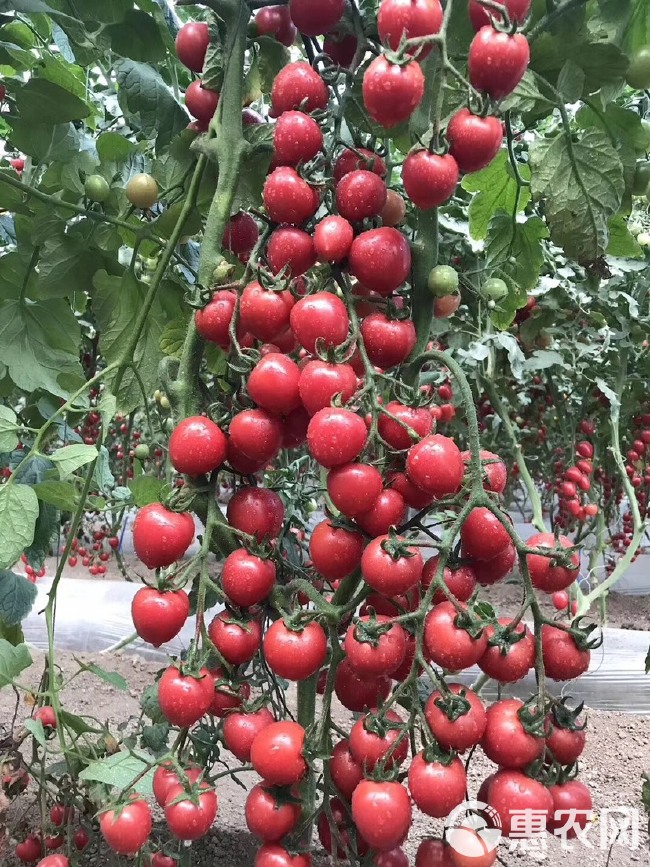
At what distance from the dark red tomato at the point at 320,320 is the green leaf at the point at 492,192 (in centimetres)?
38

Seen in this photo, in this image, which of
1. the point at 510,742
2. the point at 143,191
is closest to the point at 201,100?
the point at 143,191

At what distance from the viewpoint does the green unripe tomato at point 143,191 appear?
75cm

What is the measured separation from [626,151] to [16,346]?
2.53 feet

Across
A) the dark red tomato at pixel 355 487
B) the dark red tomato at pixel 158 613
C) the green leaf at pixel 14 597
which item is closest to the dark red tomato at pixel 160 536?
the dark red tomato at pixel 158 613

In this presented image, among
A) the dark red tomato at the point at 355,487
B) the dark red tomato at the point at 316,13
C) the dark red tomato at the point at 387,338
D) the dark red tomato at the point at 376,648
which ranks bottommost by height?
the dark red tomato at the point at 376,648

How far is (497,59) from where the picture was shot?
420 millimetres

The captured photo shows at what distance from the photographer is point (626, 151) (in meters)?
0.63

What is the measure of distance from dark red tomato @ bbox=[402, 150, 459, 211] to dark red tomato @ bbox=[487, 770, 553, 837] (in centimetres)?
39

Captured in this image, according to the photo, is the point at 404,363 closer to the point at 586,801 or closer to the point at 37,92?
the point at 586,801

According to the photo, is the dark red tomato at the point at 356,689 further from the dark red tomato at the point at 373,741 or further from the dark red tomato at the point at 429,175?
the dark red tomato at the point at 429,175

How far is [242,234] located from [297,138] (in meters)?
0.16

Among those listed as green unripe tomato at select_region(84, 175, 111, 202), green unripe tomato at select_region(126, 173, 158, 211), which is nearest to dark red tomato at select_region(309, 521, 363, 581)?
green unripe tomato at select_region(126, 173, 158, 211)

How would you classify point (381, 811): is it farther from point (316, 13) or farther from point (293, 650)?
point (316, 13)

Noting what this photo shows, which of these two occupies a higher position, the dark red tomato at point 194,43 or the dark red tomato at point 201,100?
the dark red tomato at point 194,43
